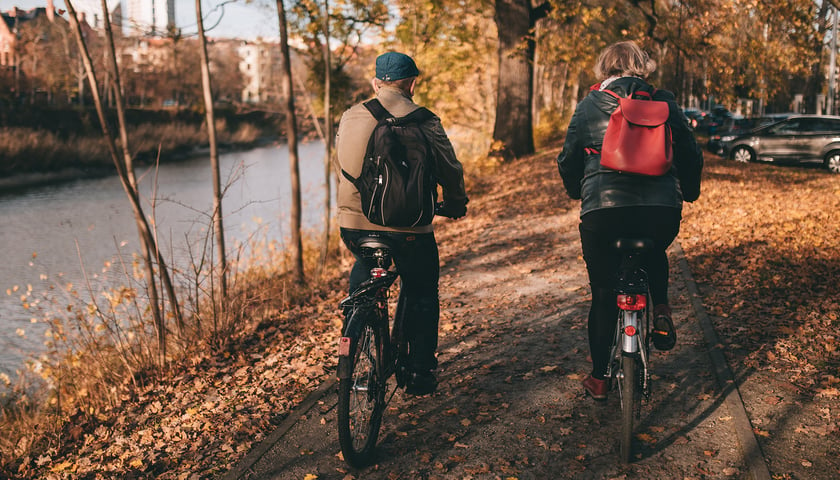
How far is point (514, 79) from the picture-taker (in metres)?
19.2

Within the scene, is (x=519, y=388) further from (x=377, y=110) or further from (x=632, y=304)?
(x=377, y=110)

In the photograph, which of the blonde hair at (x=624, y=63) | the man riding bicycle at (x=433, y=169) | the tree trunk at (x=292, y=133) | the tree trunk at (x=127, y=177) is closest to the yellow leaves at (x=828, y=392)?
the blonde hair at (x=624, y=63)

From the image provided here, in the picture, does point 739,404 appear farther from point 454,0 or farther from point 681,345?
point 454,0

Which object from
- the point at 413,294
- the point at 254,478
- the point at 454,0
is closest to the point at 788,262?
the point at 413,294

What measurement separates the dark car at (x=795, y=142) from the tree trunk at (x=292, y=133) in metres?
17.1

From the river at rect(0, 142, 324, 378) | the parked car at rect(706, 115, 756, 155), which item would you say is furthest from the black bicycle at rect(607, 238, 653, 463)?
the parked car at rect(706, 115, 756, 155)

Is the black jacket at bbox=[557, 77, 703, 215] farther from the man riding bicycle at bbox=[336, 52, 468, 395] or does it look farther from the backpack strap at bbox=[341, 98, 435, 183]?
the backpack strap at bbox=[341, 98, 435, 183]

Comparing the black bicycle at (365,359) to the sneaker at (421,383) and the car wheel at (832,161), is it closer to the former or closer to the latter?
the sneaker at (421,383)

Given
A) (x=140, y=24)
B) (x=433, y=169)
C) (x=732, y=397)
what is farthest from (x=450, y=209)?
(x=140, y=24)

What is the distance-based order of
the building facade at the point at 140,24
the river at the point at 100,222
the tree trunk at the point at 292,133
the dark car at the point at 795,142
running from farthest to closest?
1. the dark car at the point at 795,142
2. the river at the point at 100,222
3. the tree trunk at the point at 292,133
4. the building facade at the point at 140,24

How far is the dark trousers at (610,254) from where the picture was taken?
11.0ft

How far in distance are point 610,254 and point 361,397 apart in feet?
4.72

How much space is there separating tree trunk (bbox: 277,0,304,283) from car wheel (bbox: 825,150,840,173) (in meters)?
17.2

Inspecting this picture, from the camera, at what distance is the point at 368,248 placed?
3568mm
